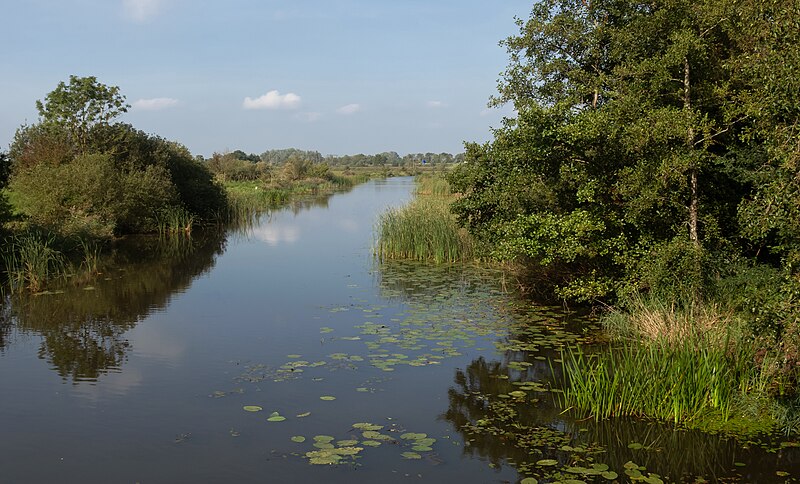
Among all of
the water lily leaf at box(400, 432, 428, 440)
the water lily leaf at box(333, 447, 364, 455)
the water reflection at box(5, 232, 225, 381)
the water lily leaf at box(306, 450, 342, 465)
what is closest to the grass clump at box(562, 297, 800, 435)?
the water lily leaf at box(400, 432, 428, 440)

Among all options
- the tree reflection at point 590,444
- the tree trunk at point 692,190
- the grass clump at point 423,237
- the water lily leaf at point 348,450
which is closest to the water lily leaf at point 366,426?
the water lily leaf at point 348,450

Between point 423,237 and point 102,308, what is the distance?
9.05 meters

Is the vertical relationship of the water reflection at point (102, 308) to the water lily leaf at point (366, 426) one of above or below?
above

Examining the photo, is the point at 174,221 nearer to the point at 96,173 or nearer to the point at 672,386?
the point at 96,173

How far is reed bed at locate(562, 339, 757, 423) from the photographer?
24.1 ft

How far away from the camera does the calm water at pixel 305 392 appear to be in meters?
6.48

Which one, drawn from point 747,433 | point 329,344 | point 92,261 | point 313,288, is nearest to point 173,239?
point 92,261

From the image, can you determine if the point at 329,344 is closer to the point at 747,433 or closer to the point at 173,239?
A: the point at 747,433

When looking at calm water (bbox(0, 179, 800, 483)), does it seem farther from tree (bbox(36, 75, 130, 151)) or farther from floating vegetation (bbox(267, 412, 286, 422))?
tree (bbox(36, 75, 130, 151))

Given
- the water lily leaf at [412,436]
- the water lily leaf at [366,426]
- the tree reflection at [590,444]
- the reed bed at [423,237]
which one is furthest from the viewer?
the reed bed at [423,237]

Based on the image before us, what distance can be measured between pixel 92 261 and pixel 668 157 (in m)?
15.6

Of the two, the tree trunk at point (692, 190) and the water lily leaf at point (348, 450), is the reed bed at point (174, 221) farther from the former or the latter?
the water lily leaf at point (348, 450)

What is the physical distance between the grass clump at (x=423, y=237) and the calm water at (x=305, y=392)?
2855mm

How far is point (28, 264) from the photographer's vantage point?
15250 mm
